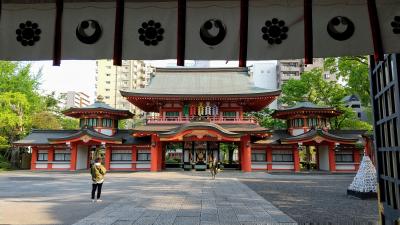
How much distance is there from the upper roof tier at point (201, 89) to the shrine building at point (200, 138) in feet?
0.32

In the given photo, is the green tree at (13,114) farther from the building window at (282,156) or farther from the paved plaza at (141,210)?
the building window at (282,156)

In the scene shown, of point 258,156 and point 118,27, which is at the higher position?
point 118,27

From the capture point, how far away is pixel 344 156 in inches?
1252

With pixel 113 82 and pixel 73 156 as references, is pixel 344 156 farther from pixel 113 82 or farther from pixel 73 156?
pixel 113 82

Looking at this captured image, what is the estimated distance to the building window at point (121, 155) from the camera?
3244 cm

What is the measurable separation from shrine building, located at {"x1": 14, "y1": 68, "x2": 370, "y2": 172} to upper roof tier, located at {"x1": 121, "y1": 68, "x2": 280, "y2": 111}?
97mm

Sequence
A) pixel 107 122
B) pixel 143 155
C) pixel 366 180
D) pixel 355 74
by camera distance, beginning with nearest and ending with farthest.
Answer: pixel 366 180 → pixel 355 74 → pixel 143 155 → pixel 107 122

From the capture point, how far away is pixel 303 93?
36188 mm

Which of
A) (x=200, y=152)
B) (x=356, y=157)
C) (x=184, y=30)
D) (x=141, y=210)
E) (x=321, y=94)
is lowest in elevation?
(x=141, y=210)

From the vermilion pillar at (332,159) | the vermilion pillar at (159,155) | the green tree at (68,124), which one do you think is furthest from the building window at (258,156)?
the green tree at (68,124)

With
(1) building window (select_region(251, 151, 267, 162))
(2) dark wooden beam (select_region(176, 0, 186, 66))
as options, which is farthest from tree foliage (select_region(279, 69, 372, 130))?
(2) dark wooden beam (select_region(176, 0, 186, 66))

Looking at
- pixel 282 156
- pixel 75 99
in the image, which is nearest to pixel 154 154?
pixel 282 156

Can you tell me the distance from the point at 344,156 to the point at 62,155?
28.1 meters

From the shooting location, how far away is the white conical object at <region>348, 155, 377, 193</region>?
44.4 ft
